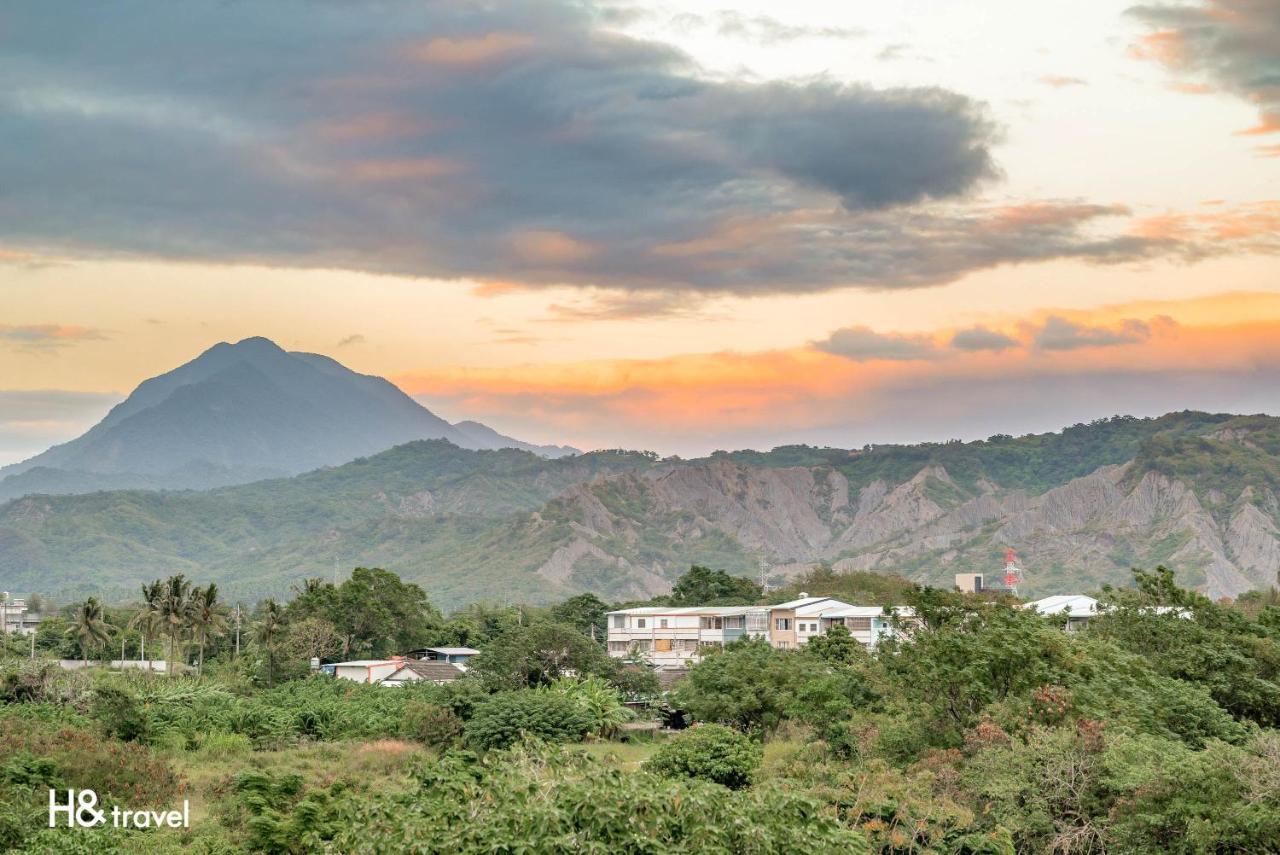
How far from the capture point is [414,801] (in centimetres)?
1384

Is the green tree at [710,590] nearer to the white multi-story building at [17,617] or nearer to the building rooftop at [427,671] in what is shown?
the building rooftop at [427,671]

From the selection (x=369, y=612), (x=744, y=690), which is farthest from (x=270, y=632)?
(x=744, y=690)

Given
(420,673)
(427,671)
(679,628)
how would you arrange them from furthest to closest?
(679,628) < (427,671) < (420,673)

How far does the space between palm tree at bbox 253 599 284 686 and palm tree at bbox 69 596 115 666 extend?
8923mm

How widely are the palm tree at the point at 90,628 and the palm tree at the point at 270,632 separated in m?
8.92

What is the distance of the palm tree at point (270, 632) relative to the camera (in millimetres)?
53031

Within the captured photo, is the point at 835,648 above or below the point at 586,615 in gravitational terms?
above

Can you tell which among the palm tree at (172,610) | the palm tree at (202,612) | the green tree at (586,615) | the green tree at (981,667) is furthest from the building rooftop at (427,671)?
the green tree at (981,667)

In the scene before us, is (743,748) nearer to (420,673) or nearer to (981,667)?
(981,667)

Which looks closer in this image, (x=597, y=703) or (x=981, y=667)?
(x=981, y=667)

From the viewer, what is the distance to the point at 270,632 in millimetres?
55875

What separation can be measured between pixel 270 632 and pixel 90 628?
13359 millimetres

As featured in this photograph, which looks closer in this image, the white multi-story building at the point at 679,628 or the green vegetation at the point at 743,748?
the green vegetation at the point at 743,748

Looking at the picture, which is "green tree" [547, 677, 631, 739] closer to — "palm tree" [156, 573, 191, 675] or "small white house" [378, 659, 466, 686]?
"small white house" [378, 659, 466, 686]
